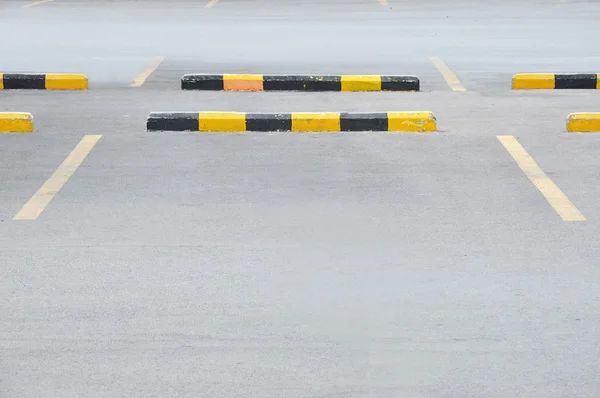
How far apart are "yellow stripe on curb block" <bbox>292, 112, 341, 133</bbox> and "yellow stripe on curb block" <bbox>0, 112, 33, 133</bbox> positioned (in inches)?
71.6

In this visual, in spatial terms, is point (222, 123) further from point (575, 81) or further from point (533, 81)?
point (575, 81)

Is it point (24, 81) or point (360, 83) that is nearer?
point (360, 83)

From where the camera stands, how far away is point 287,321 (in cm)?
508

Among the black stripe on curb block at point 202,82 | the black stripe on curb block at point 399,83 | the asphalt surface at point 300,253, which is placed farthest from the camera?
the black stripe on curb block at point 202,82

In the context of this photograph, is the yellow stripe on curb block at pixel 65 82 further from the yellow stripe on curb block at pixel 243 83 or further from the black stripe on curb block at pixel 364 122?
the black stripe on curb block at pixel 364 122

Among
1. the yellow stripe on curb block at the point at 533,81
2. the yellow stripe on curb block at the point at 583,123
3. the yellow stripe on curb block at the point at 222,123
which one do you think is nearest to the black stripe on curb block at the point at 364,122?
the yellow stripe on curb block at the point at 222,123

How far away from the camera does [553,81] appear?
38.6ft

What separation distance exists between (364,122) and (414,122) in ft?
1.12

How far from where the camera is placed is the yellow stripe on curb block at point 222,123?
9555mm

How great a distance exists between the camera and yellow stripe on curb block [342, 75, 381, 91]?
1168 cm

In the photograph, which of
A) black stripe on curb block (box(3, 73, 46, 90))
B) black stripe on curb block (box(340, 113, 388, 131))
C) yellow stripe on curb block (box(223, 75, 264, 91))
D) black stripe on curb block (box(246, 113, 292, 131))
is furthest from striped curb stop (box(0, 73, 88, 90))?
black stripe on curb block (box(340, 113, 388, 131))

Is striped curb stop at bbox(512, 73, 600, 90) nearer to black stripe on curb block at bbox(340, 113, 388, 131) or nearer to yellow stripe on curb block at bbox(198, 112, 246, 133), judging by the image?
black stripe on curb block at bbox(340, 113, 388, 131)

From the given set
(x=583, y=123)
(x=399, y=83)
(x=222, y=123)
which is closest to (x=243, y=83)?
(x=399, y=83)

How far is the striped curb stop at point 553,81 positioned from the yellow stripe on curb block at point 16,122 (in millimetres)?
4306
